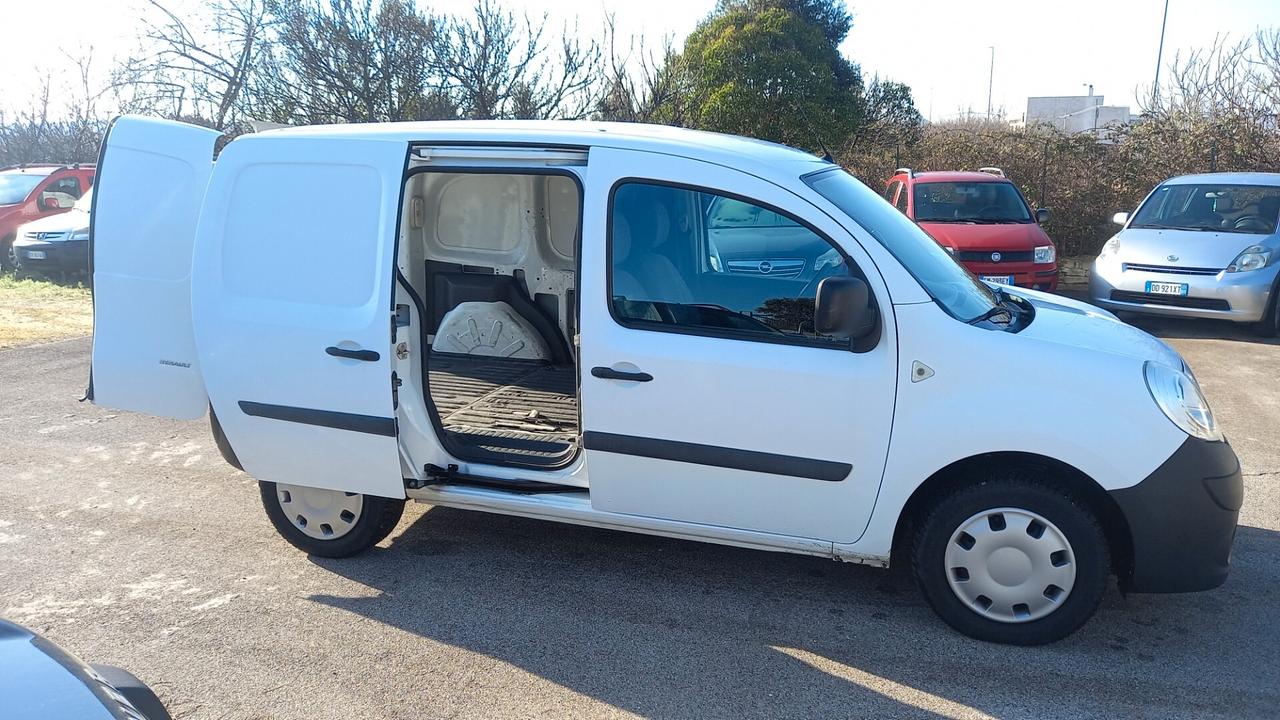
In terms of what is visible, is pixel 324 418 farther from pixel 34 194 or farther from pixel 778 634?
pixel 34 194

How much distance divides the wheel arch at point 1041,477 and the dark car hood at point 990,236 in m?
7.53

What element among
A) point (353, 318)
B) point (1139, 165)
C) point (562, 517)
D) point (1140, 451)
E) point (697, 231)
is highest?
point (1139, 165)

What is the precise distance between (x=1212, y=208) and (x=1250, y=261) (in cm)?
103

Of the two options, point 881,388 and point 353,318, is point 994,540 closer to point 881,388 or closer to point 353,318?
point 881,388

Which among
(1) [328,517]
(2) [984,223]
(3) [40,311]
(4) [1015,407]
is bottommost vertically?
(1) [328,517]

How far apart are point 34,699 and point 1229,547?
12.7 ft

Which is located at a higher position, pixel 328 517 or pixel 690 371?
pixel 690 371

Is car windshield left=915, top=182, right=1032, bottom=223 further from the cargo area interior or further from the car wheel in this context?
the car wheel

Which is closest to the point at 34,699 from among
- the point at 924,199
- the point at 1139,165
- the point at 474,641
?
the point at 474,641

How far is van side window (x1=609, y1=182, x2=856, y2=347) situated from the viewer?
3.85m

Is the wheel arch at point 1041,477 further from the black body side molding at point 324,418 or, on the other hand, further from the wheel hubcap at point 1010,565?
the black body side molding at point 324,418

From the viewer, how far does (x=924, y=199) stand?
12.0 meters

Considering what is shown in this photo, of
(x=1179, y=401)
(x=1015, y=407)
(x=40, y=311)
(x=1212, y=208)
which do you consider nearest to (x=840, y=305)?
(x=1015, y=407)

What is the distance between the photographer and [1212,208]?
11.0 meters
